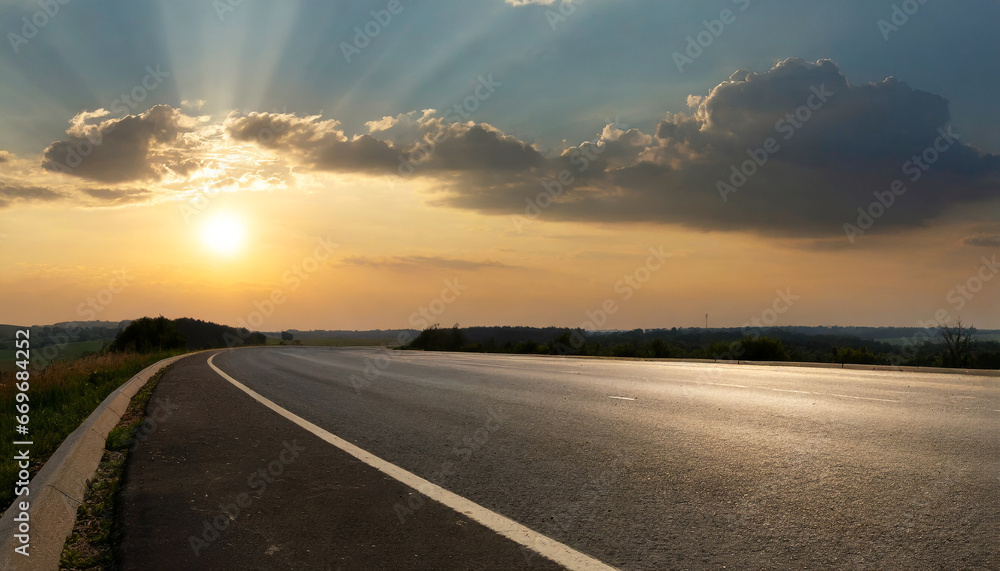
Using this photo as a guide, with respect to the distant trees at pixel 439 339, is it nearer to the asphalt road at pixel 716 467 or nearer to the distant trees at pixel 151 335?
the distant trees at pixel 151 335

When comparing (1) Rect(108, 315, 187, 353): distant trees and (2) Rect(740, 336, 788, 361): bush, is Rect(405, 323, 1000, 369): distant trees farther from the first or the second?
(1) Rect(108, 315, 187, 353): distant trees

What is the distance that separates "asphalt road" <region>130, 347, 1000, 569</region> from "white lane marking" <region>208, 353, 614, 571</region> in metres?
0.11

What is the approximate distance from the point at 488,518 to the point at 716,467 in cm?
255

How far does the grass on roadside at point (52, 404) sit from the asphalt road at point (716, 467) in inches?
96.5

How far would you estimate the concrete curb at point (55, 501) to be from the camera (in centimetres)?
395

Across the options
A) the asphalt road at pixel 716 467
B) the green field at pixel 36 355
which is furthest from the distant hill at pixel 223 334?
the asphalt road at pixel 716 467

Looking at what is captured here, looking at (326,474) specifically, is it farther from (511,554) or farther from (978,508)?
(978,508)

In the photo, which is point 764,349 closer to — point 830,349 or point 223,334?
point 830,349

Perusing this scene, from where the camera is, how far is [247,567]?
3.96 metres

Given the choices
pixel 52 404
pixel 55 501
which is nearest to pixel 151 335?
pixel 52 404

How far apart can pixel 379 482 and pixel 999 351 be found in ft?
90.2

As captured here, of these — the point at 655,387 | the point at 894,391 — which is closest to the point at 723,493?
the point at 655,387

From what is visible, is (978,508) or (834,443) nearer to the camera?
(978,508)

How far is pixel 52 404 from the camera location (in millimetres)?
11773
